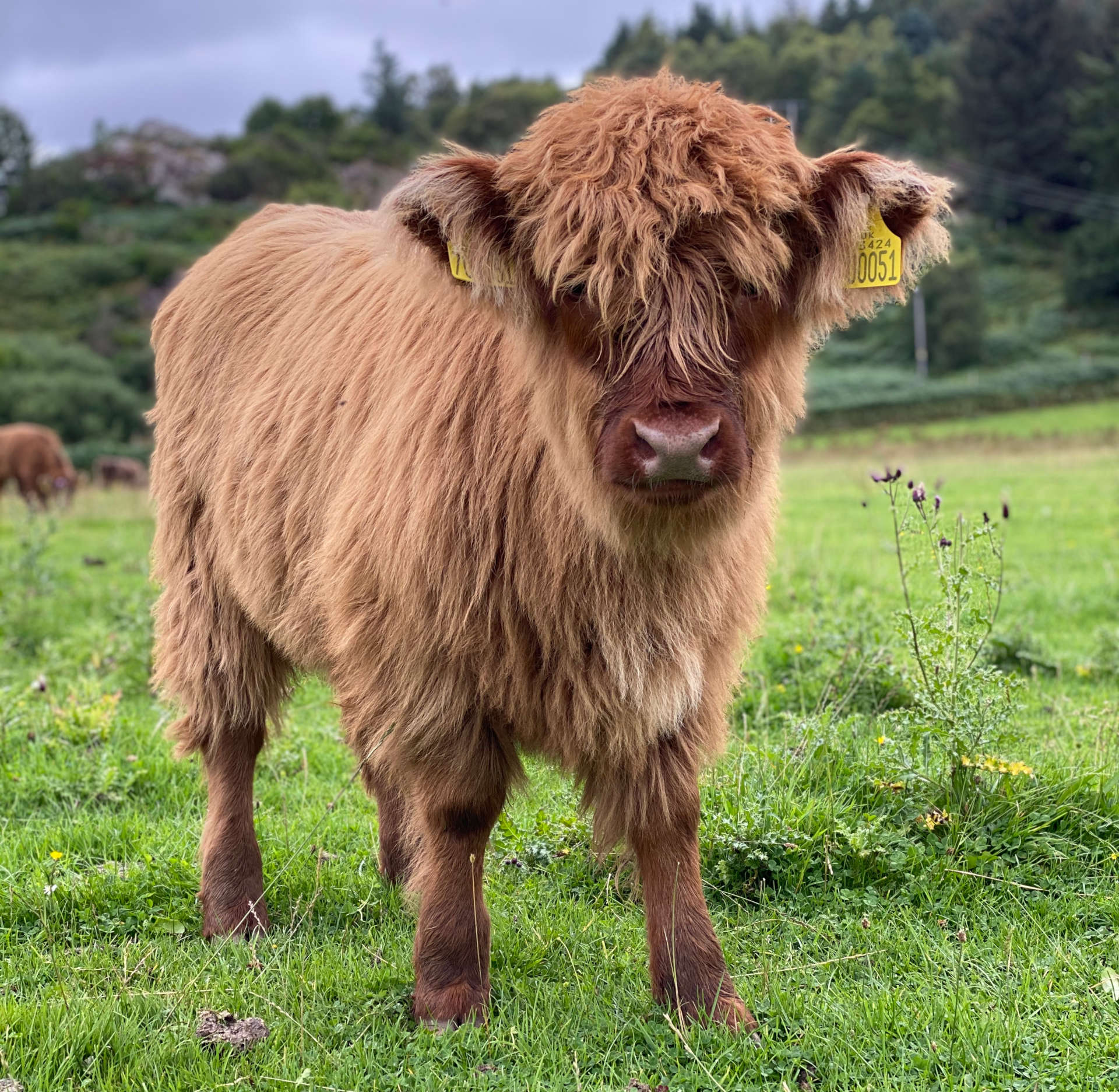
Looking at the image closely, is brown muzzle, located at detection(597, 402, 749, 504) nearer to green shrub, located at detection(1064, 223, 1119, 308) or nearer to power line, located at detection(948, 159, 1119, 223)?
green shrub, located at detection(1064, 223, 1119, 308)

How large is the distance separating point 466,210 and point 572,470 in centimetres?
64

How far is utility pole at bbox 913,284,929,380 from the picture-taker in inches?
2196

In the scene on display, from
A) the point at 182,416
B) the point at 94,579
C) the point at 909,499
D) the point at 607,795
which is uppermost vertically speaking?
the point at 182,416

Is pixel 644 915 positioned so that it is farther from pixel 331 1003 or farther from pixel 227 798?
pixel 227 798

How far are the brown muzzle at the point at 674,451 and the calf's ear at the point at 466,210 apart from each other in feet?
1.66

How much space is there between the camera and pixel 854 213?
105 inches

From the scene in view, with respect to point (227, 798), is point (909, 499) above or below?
above

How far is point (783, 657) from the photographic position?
539 centimetres

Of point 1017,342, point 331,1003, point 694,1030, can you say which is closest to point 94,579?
point 331,1003

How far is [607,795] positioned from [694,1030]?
0.60 metres

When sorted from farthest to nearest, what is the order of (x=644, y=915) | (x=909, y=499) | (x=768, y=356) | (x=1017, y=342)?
(x=1017, y=342), (x=909, y=499), (x=644, y=915), (x=768, y=356)

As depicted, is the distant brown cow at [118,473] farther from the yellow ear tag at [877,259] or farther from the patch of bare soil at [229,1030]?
the yellow ear tag at [877,259]

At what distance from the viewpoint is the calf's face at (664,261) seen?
2.47 m

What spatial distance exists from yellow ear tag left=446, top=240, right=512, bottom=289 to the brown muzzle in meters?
0.46
